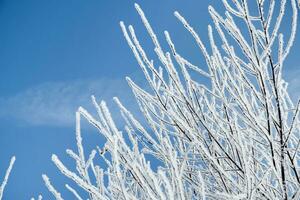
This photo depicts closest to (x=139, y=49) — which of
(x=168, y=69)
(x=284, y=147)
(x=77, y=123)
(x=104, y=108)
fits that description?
(x=168, y=69)

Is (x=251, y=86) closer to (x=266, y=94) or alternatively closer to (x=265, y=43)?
(x=266, y=94)

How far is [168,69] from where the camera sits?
233 centimetres

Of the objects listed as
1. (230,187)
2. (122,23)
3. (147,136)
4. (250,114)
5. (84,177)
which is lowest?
(230,187)

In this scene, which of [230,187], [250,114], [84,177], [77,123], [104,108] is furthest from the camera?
[230,187]

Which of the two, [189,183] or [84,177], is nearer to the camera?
[84,177]

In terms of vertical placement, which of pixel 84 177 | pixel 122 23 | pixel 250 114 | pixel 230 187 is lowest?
pixel 230 187

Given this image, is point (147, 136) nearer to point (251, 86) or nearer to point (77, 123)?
point (251, 86)

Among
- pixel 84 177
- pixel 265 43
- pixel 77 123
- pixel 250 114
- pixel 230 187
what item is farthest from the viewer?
pixel 230 187

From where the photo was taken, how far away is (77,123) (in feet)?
5.89

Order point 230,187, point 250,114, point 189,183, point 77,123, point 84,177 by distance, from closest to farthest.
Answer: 1. point 77,123
2. point 250,114
3. point 84,177
4. point 230,187
5. point 189,183

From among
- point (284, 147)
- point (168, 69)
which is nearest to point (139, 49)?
point (168, 69)

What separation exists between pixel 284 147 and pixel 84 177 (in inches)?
48.7

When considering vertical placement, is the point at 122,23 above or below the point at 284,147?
above

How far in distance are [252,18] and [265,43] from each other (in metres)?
0.20
